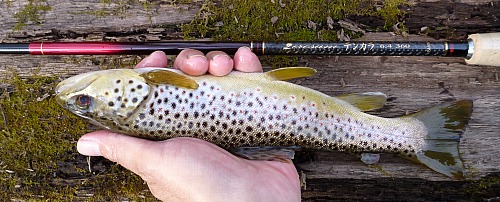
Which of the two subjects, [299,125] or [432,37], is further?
[432,37]

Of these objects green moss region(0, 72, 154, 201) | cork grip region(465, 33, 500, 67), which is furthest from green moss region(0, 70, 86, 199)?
cork grip region(465, 33, 500, 67)

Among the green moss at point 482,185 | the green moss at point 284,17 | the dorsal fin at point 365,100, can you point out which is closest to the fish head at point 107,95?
the green moss at point 284,17

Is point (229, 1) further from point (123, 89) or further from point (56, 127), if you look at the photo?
point (56, 127)

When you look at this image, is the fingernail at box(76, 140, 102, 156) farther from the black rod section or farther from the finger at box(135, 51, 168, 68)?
the black rod section

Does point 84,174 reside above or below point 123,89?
below

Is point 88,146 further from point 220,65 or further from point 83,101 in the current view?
point 220,65

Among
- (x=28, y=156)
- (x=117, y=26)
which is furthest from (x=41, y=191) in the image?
(x=117, y=26)
